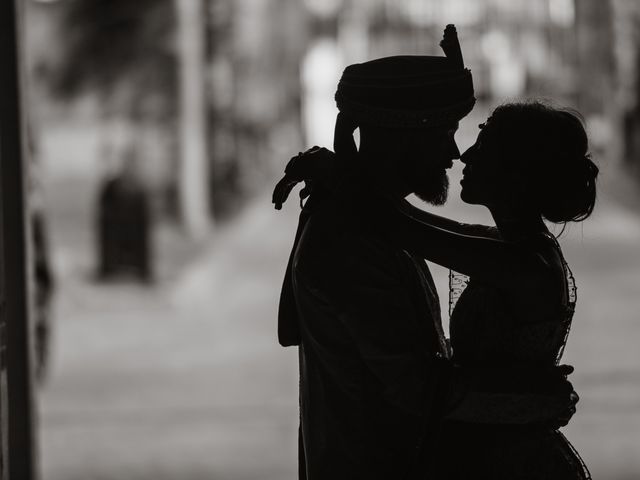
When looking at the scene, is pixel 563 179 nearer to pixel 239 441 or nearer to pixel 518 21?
pixel 239 441

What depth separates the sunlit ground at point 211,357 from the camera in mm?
3586

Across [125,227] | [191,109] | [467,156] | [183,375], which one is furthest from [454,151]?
[191,109]

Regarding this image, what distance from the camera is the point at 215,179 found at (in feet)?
20.9

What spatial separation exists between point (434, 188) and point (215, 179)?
5.33 metres

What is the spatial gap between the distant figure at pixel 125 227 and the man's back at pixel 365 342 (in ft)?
16.2

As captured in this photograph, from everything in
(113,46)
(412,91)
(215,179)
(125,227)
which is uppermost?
(113,46)

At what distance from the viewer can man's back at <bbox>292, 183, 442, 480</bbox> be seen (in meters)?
1.04

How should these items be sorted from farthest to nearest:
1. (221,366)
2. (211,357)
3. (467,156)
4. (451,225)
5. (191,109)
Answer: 1. (191,109)
2. (211,357)
3. (221,366)
4. (451,225)
5. (467,156)

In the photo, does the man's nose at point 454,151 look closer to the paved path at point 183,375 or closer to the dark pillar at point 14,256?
the dark pillar at point 14,256

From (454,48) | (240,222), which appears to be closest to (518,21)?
(240,222)

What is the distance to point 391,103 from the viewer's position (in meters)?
1.07

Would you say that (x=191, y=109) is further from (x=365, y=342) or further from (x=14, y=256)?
(x=365, y=342)


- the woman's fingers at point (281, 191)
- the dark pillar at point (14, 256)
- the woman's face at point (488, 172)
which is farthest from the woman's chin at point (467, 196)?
the dark pillar at point (14, 256)

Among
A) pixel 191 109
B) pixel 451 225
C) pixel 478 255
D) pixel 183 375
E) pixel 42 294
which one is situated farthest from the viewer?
pixel 191 109
